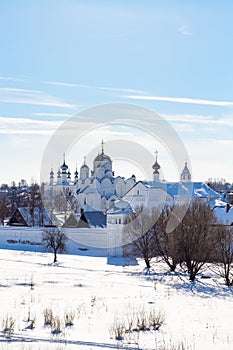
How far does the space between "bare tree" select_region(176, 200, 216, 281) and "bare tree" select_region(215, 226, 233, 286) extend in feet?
1.22

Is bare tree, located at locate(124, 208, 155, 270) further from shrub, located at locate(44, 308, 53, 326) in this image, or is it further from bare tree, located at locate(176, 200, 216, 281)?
shrub, located at locate(44, 308, 53, 326)

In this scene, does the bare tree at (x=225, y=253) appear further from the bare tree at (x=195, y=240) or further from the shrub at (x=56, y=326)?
the shrub at (x=56, y=326)

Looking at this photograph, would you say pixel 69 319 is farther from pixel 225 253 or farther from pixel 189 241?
pixel 189 241

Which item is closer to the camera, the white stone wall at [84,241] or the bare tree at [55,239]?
the bare tree at [55,239]

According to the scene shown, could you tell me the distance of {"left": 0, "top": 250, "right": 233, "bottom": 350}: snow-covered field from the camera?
315 inches

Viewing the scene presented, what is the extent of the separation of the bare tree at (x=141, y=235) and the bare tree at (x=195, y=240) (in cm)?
207

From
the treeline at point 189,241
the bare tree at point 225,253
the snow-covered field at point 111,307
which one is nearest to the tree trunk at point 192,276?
the treeline at point 189,241

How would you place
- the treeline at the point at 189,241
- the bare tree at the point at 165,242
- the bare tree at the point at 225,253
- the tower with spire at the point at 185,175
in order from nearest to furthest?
the bare tree at the point at 225,253, the treeline at the point at 189,241, the bare tree at the point at 165,242, the tower with spire at the point at 185,175

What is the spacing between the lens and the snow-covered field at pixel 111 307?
8.00 m

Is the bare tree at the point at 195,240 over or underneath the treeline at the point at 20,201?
underneath

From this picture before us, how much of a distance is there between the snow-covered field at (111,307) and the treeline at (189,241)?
94cm

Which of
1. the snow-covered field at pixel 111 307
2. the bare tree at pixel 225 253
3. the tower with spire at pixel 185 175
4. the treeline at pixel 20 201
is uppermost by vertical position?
the tower with spire at pixel 185 175

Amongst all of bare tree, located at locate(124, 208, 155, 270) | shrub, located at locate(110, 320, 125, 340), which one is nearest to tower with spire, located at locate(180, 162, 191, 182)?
bare tree, located at locate(124, 208, 155, 270)

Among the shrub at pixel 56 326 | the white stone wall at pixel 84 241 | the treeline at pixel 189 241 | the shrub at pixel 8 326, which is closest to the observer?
Result: the shrub at pixel 8 326
